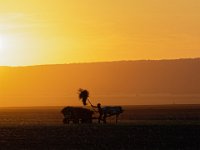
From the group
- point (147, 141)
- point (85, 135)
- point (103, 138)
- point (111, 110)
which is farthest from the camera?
point (111, 110)

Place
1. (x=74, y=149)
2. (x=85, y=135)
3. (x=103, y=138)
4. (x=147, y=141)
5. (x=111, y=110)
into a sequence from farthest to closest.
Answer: (x=111, y=110) < (x=85, y=135) < (x=103, y=138) < (x=147, y=141) < (x=74, y=149)

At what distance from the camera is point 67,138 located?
52375 millimetres

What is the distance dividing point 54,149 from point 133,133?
545 inches

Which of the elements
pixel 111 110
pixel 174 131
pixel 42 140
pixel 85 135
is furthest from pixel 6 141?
pixel 111 110

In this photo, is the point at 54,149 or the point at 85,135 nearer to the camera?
the point at 54,149

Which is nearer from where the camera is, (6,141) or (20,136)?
(6,141)

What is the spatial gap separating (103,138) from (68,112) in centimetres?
3057

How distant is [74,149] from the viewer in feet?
144

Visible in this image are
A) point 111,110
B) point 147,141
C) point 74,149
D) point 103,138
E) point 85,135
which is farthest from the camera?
point 111,110

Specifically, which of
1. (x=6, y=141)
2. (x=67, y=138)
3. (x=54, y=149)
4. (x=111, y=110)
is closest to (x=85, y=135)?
(x=67, y=138)

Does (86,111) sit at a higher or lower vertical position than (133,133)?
higher

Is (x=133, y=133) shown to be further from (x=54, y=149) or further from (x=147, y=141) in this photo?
(x=54, y=149)

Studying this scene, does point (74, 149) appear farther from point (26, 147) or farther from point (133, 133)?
point (133, 133)

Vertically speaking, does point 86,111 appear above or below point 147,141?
above
